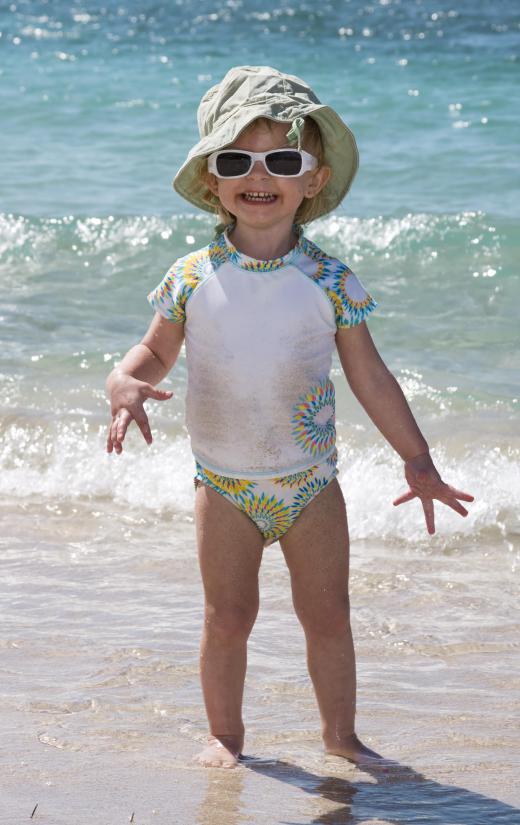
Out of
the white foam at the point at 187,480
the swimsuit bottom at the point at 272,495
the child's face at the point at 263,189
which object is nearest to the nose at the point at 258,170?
the child's face at the point at 263,189

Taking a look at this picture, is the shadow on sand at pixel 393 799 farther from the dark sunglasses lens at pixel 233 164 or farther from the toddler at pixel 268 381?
the dark sunglasses lens at pixel 233 164

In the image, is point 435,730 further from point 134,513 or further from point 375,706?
point 134,513

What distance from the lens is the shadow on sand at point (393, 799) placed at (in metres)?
2.95

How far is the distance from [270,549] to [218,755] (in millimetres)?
1925

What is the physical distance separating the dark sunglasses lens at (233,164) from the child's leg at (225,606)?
743 mm

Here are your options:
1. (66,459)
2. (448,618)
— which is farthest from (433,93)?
(448,618)

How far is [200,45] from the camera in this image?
62.6 ft

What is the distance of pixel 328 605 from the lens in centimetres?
323

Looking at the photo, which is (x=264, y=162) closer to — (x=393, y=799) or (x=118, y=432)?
(x=118, y=432)

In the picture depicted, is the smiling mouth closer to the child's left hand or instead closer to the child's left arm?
the child's left arm

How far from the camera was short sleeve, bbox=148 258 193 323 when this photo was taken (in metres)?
3.22

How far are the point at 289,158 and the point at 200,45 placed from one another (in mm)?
16610

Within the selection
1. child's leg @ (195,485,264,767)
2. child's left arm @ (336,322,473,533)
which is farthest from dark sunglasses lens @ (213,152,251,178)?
child's leg @ (195,485,264,767)

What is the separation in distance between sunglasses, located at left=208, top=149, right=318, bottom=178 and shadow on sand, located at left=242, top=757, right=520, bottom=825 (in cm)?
140
